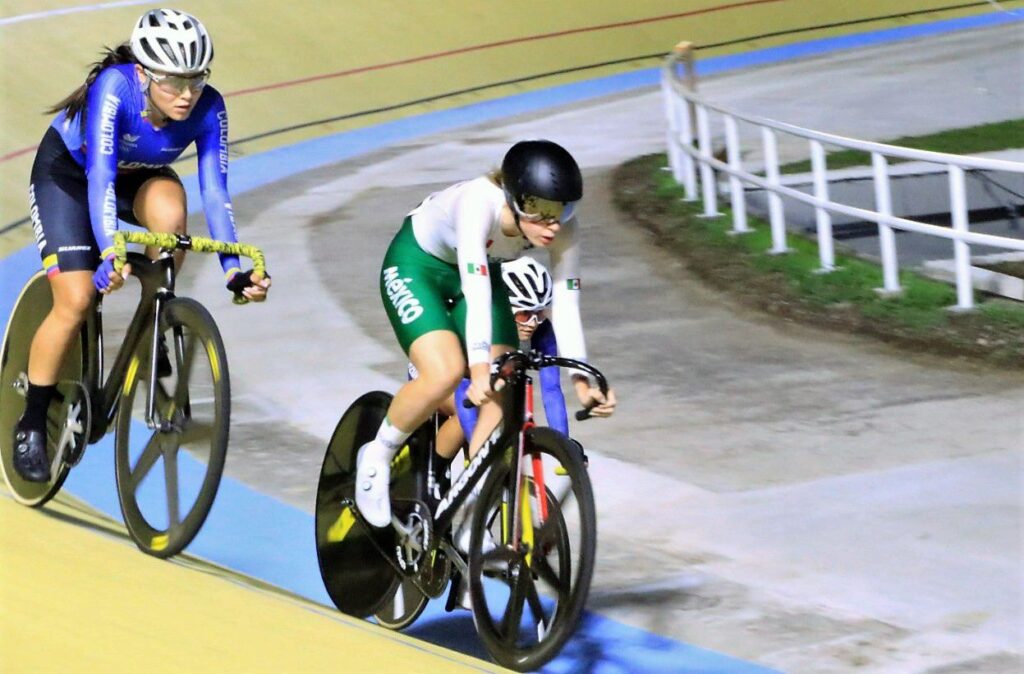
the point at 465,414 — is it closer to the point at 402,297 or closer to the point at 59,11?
the point at 402,297

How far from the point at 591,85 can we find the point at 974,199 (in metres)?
6.10

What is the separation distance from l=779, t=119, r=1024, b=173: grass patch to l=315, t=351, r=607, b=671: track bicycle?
916 centimetres

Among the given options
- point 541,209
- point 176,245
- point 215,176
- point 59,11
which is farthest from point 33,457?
point 59,11

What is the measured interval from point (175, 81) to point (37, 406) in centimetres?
133

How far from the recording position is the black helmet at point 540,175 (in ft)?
12.5

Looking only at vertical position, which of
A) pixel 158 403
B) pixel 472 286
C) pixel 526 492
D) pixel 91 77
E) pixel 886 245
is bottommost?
pixel 886 245

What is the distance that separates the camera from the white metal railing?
8414 millimetres

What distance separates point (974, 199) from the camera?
13.2 meters

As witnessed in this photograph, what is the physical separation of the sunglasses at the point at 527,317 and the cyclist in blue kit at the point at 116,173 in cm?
81

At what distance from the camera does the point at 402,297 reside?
4324 millimetres

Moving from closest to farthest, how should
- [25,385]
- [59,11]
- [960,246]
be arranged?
[25,385] < [960,246] < [59,11]

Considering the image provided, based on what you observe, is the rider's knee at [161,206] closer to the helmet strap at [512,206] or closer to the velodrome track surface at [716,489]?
the velodrome track surface at [716,489]

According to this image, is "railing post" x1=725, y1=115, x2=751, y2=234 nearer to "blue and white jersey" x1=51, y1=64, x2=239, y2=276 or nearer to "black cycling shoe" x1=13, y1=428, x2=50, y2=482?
"blue and white jersey" x1=51, y1=64, x2=239, y2=276

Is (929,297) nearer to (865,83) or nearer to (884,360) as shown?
(884,360)
